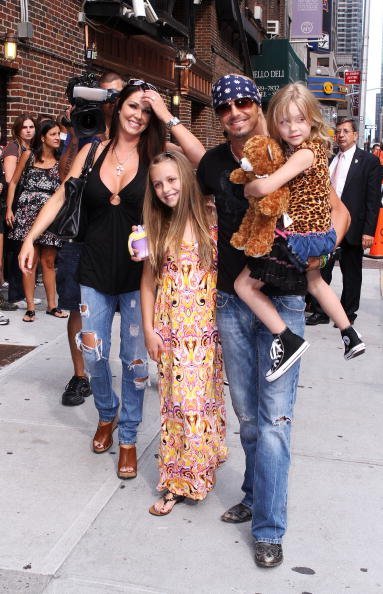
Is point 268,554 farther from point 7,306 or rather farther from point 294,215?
point 7,306

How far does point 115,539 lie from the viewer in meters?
3.21

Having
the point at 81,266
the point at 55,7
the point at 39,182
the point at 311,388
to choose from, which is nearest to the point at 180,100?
the point at 55,7

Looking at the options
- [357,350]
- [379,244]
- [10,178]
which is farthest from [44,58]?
[357,350]

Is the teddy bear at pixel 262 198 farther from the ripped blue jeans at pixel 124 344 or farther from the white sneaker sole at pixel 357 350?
the ripped blue jeans at pixel 124 344

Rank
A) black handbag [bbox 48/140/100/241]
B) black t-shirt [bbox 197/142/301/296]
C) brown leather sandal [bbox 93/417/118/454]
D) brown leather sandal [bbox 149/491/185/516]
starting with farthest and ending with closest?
brown leather sandal [bbox 93/417/118/454] < black handbag [bbox 48/140/100/241] < brown leather sandal [bbox 149/491/185/516] < black t-shirt [bbox 197/142/301/296]

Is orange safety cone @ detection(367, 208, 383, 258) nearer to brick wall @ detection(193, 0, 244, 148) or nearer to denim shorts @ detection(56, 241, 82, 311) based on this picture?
denim shorts @ detection(56, 241, 82, 311)

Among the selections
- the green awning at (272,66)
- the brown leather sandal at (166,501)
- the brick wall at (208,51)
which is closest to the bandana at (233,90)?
the brown leather sandal at (166,501)

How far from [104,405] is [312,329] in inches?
148

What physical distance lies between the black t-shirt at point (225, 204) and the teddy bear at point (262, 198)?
16 centimetres

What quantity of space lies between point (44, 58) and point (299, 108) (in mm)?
7552

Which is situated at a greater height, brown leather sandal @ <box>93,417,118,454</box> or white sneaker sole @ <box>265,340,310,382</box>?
white sneaker sole @ <box>265,340,310,382</box>

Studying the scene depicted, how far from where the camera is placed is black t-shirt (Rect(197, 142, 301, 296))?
3.09m

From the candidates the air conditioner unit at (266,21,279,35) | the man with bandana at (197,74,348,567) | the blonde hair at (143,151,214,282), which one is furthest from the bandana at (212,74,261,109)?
the air conditioner unit at (266,21,279,35)

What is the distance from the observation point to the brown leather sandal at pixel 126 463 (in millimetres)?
3842
